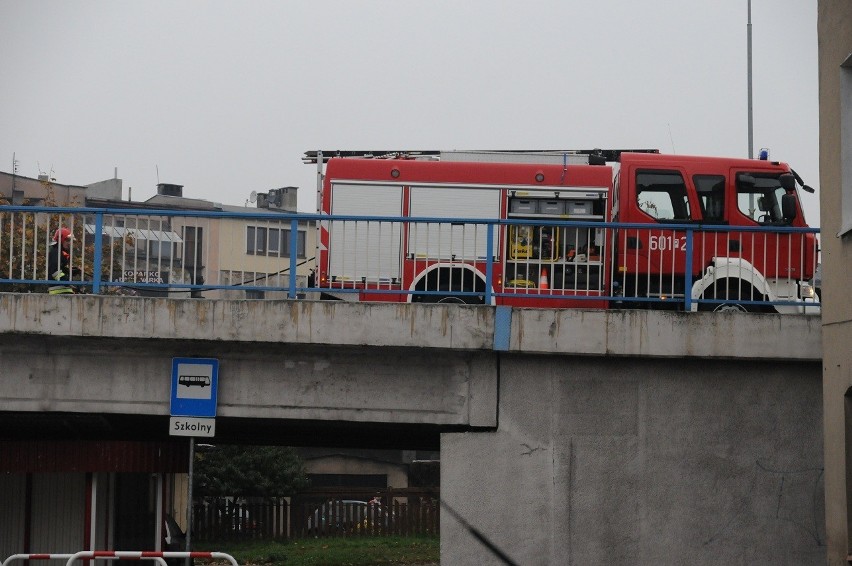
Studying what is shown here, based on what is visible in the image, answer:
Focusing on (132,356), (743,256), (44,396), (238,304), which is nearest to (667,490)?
(743,256)

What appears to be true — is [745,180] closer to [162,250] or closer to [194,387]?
[162,250]

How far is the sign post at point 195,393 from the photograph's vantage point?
10391mm

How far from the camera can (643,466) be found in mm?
10070

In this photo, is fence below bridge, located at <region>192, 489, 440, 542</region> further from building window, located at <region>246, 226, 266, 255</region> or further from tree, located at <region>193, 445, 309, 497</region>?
building window, located at <region>246, 226, 266, 255</region>

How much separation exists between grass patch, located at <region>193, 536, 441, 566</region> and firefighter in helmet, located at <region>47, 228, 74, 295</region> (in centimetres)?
1631

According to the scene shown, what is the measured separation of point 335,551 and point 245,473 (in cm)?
977

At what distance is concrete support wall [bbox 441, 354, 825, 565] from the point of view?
9953mm

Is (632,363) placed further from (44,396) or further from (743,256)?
(44,396)

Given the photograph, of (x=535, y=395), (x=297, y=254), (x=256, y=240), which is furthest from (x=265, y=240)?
(x=535, y=395)

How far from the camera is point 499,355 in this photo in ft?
34.0

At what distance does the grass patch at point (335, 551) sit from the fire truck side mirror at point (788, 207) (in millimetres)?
16103

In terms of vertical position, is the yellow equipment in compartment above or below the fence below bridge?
above

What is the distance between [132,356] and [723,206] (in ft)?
26.2

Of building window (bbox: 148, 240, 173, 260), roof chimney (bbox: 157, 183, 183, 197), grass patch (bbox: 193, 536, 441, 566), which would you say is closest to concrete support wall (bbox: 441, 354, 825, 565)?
building window (bbox: 148, 240, 173, 260)
